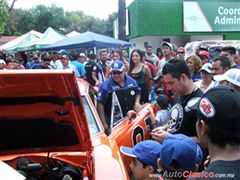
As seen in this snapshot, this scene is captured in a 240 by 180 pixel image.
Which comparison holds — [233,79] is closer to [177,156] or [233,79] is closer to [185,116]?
[185,116]

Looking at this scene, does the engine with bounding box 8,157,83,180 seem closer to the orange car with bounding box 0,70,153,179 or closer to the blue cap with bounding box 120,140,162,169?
the orange car with bounding box 0,70,153,179

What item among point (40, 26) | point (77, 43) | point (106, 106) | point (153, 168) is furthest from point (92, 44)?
point (40, 26)

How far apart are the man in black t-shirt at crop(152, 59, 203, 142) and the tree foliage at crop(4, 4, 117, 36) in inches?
2067

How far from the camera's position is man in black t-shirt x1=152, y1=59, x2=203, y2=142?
3.00 m

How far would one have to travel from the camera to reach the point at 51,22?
2339 inches

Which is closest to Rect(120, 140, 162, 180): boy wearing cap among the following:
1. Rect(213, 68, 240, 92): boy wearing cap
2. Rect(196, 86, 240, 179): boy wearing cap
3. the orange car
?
the orange car

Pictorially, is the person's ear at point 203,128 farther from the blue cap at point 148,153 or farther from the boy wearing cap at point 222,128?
the blue cap at point 148,153

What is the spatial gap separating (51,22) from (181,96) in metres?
58.4

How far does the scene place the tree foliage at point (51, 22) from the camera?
186 feet

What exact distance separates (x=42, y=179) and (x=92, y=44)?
1110cm

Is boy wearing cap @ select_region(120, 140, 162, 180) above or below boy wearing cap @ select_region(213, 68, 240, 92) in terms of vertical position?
below

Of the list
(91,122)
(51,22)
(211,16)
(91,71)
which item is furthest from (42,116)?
(51,22)

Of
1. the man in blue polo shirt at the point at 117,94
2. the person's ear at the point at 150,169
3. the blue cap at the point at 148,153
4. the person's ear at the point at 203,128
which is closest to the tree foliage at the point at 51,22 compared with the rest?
the man in blue polo shirt at the point at 117,94

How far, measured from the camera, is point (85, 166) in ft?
10.3
